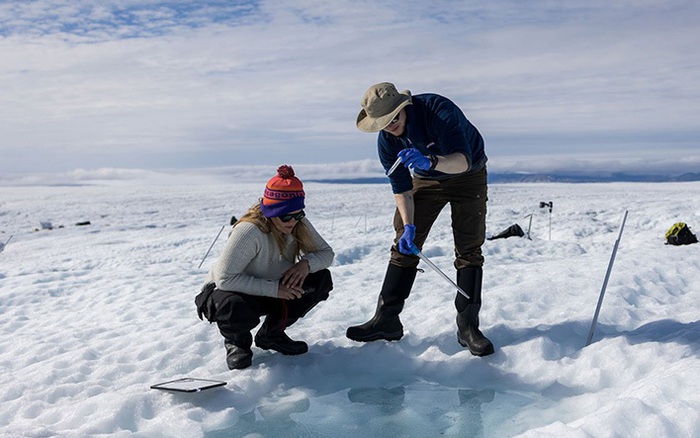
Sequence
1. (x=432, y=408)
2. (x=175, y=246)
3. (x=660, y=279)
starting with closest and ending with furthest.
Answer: (x=432, y=408), (x=660, y=279), (x=175, y=246)

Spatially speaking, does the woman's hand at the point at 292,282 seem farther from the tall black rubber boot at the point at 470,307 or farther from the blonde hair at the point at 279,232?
the tall black rubber boot at the point at 470,307

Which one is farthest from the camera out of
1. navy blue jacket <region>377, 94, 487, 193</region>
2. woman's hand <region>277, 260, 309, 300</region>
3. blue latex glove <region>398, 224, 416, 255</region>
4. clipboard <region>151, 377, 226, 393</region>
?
blue latex glove <region>398, 224, 416, 255</region>

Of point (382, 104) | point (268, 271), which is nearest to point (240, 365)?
point (268, 271)

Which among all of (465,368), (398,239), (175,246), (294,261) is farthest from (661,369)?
(175,246)

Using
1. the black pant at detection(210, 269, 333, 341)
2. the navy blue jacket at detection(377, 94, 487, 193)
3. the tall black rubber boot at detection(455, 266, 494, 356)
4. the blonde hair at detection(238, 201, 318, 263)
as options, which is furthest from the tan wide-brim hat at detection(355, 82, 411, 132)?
the tall black rubber boot at detection(455, 266, 494, 356)

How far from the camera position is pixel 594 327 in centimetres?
447

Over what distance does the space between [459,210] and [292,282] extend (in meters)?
1.24

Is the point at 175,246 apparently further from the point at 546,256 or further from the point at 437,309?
the point at 437,309

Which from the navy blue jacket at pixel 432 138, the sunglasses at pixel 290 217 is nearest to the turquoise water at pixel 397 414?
the sunglasses at pixel 290 217

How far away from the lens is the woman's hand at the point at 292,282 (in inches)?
163

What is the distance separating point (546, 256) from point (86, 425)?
760cm

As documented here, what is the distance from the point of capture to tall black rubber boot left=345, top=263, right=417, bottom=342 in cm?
465

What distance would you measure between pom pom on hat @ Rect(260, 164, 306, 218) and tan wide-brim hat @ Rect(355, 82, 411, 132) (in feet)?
1.90

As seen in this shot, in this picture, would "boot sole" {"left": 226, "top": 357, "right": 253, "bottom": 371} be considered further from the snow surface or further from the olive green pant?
the olive green pant
